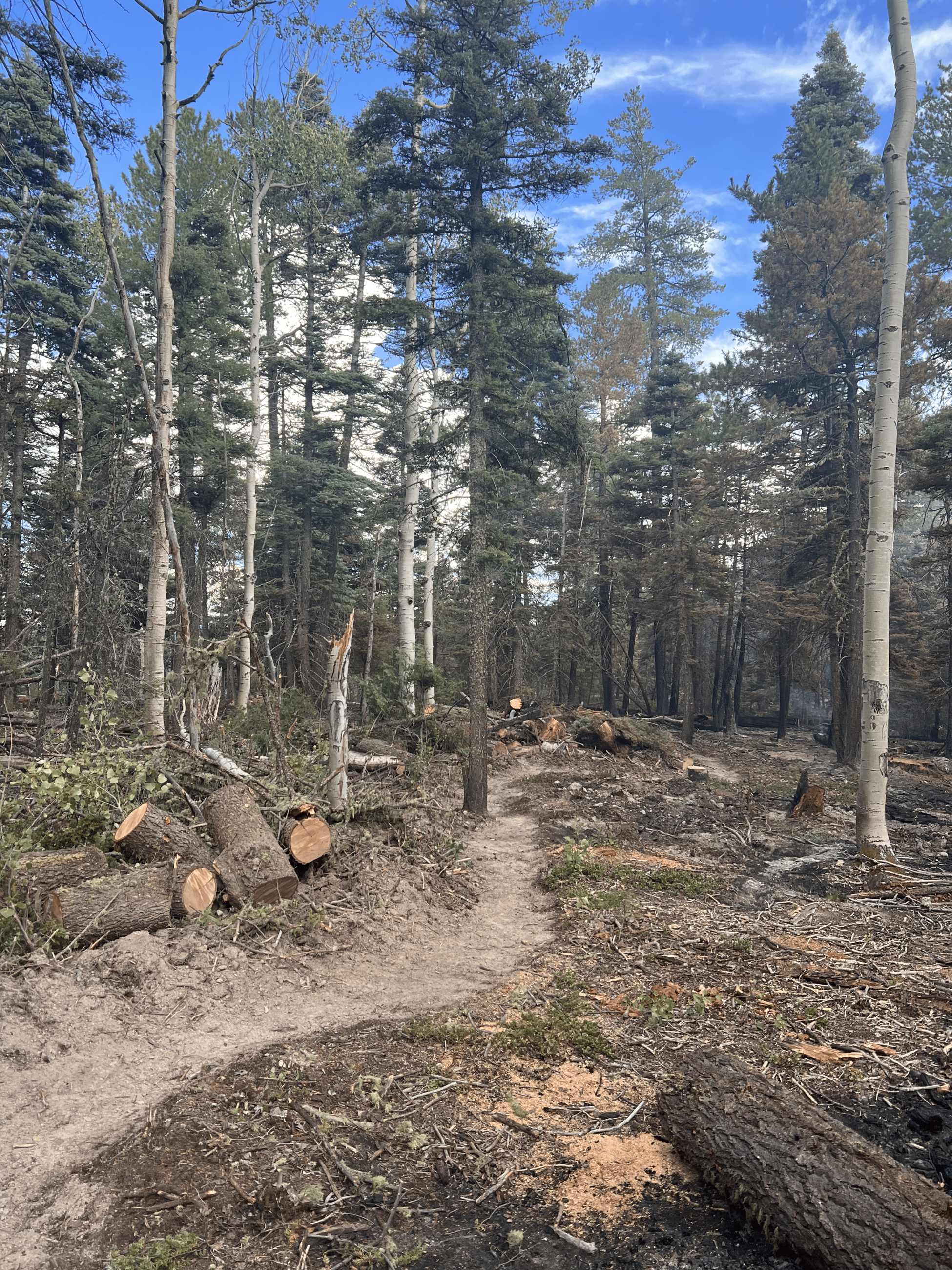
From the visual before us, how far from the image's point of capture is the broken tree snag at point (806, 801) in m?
11.9

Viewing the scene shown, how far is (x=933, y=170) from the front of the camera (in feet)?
73.3

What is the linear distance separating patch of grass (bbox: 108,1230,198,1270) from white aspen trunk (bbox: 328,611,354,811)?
497 centimetres

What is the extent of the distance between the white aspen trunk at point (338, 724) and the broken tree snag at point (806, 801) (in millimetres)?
7934

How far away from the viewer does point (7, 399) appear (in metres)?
15.3

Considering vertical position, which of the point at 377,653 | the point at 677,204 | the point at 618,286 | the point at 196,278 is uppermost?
the point at 677,204

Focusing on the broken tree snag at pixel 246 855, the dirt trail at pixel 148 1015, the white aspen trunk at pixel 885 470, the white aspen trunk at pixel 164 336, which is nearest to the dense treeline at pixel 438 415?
the white aspen trunk at pixel 164 336

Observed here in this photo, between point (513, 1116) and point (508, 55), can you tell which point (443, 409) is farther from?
point (513, 1116)

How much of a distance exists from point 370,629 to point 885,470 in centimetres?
1558

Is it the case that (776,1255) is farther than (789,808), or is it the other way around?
(789,808)

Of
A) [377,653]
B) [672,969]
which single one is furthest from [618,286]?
[672,969]

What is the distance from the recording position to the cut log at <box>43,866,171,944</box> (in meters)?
5.38

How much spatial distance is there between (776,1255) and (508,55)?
50.4 ft

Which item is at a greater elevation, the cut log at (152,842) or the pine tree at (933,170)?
the pine tree at (933,170)

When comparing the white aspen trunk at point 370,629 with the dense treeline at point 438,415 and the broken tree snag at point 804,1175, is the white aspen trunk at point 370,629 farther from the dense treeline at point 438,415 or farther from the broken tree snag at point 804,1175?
the broken tree snag at point 804,1175
